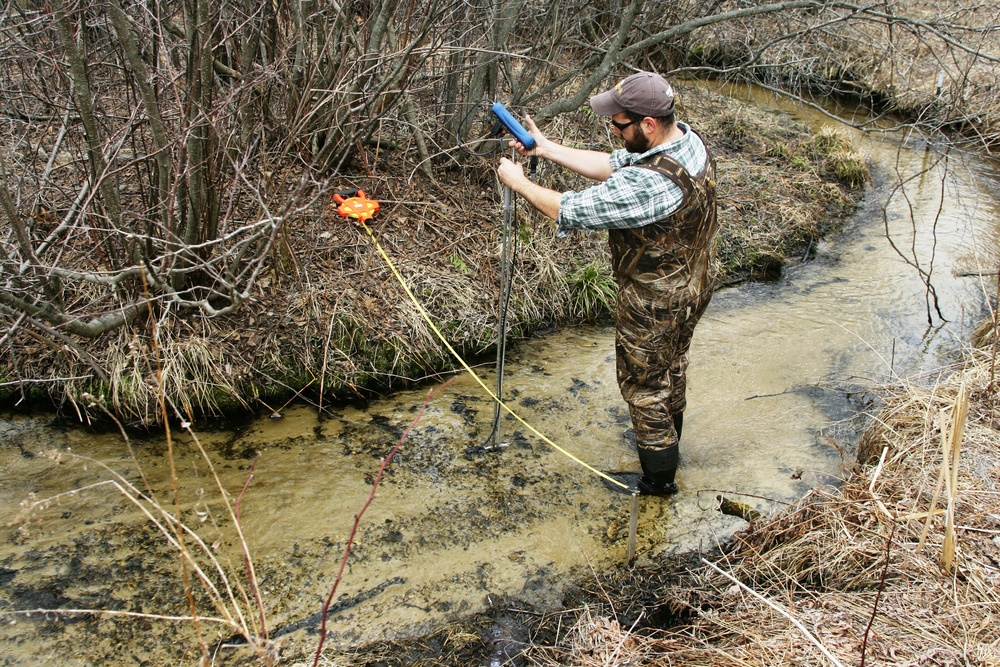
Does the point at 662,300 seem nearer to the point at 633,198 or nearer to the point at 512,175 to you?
the point at 633,198

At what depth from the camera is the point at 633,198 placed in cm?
335

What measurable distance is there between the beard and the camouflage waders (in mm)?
141

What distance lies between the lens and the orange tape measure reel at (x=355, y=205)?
5316mm

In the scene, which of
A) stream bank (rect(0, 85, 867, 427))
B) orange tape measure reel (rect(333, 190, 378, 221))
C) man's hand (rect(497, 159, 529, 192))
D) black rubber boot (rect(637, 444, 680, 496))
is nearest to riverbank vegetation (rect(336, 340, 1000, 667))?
black rubber boot (rect(637, 444, 680, 496))

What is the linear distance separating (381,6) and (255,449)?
9.72 feet

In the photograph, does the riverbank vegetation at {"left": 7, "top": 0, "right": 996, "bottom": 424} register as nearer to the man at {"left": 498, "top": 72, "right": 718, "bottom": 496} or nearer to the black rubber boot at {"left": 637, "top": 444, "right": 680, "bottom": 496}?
the man at {"left": 498, "top": 72, "right": 718, "bottom": 496}

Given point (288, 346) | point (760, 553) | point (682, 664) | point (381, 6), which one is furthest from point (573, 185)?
point (682, 664)

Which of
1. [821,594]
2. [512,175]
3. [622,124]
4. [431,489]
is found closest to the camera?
[821,594]

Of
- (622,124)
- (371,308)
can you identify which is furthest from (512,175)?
(371,308)

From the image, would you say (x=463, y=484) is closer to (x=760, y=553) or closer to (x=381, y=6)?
(x=760, y=553)

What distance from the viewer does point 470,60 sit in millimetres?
6082

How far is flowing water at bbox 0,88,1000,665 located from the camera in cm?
353

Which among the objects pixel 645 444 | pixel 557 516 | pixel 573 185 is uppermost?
pixel 573 185

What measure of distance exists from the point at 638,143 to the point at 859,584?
2156mm
